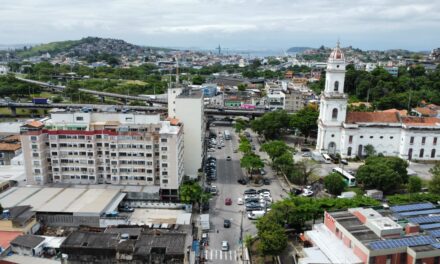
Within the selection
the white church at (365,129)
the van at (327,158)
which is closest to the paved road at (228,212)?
the van at (327,158)

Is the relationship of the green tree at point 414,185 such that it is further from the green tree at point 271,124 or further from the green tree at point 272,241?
the green tree at point 271,124

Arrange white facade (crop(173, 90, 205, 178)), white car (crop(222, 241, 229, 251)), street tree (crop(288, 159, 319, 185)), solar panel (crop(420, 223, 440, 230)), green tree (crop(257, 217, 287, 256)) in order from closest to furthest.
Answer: solar panel (crop(420, 223, 440, 230)), green tree (crop(257, 217, 287, 256)), white car (crop(222, 241, 229, 251)), white facade (crop(173, 90, 205, 178)), street tree (crop(288, 159, 319, 185))

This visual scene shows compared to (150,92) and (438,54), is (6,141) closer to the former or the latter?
(150,92)

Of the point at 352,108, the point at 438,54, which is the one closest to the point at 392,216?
the point at 352,108

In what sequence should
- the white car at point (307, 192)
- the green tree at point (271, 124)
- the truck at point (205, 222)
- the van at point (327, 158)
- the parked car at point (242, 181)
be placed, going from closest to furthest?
the truck at point (205, 222), the white car at point (307, 192), the parked car at point (242, 181), the van at point (327, 158), the green tree at point (271, 124)

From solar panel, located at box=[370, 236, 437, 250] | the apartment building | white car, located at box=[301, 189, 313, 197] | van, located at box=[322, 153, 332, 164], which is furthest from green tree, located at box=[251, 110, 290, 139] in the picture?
solar panel, located at box=[370, 236, 437, 250]

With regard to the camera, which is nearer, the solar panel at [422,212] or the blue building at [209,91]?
the solar panel at [422,212]

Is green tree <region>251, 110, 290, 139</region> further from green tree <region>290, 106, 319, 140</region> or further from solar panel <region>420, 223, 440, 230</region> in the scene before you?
solar panel <region>420, 223, 440, 230</region>
